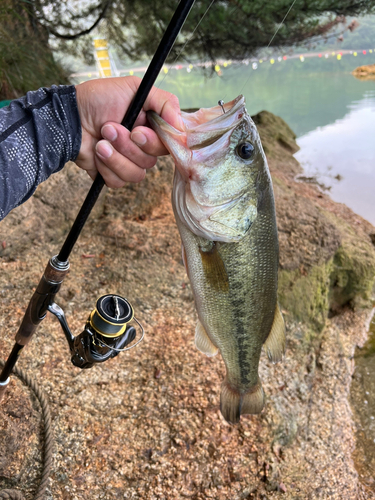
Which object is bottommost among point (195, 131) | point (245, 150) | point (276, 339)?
→ point (276, 339)

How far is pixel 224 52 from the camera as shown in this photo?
21.8 feet

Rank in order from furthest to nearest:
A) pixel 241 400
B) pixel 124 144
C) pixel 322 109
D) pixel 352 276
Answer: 1. pixel 322 109
2. pixel 352 276
3. pixel 241 400
4. pixel 124 144

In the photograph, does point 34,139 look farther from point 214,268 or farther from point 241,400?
point 241,400

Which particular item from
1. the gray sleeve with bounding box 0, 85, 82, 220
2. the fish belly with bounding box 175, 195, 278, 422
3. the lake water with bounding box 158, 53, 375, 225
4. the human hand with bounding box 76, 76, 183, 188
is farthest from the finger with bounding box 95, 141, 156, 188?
the lake water with bounding box 158, 53, 375, 225

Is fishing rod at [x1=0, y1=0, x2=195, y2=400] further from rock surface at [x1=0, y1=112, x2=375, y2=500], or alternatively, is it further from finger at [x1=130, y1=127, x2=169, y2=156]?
rock surface at [x1=0, y1=112, x2=375, y2=500]

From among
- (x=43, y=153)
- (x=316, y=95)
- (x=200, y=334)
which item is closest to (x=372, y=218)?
(x=200, y=334)

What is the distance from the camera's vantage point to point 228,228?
1.39 meters

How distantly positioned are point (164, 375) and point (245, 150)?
5.69ft

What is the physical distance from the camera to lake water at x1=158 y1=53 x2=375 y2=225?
8477mm

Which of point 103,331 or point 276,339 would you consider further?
point 276,339

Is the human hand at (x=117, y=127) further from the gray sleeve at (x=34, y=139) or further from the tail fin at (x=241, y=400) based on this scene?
the tail fin at (x=241, y=400)

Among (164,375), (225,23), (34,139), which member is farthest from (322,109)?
(34,139)

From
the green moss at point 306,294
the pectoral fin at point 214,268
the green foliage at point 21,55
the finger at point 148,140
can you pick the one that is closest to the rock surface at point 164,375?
the green moss at point 306,294

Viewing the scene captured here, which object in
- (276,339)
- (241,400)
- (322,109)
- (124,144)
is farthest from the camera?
(322,109)
